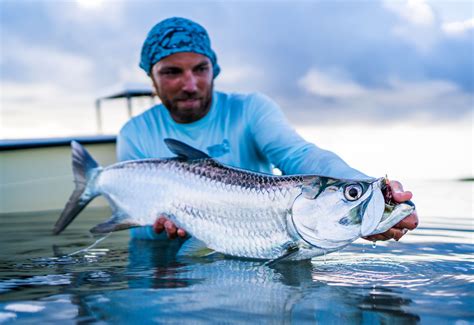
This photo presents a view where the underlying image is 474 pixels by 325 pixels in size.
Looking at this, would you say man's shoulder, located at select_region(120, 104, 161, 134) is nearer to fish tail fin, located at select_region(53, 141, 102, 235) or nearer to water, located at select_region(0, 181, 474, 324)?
fish tail fin, located at select_region(53, 141, 102, 235)

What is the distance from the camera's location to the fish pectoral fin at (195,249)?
9.68ft

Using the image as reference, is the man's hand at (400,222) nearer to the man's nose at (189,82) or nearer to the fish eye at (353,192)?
the fish eye at (353,192)

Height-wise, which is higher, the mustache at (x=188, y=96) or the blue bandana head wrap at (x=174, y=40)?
the blue bandana head wrap at (x=174, y=40)

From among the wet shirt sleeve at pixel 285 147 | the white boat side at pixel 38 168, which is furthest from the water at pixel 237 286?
the white boat side at pixel 38 168

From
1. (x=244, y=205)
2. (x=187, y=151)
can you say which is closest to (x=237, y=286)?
(x=244, y=205)

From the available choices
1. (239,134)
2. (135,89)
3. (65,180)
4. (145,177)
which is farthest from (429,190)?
(145,177)

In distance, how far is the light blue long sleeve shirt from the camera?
3721mm

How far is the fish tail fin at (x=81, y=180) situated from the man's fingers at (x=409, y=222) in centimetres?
186

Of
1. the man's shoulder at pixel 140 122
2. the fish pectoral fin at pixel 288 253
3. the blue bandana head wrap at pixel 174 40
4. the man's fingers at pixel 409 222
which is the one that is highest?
the blue bandana head wrap at pixel 174 40

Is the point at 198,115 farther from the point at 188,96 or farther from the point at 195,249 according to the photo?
the point at 195,249

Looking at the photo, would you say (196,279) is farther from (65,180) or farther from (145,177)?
(65,180)

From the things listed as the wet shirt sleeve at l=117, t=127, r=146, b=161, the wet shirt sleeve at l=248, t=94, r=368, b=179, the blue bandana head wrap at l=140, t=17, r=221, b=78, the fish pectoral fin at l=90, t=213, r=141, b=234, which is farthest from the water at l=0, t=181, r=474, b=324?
the blue bandana head wrap at l=140, t=17, r=221, b=78

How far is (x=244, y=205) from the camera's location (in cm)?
279

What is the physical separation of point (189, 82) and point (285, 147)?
2.45 ft
